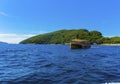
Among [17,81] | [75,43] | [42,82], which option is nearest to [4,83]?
[17,81]

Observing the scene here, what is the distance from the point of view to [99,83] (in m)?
15.0

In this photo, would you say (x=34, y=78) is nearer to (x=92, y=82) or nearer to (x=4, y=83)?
(x=4, y=83)

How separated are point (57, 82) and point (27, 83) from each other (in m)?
1.85

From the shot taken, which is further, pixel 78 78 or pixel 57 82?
pixel 78 78

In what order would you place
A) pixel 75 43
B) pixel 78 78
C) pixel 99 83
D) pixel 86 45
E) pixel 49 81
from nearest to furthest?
pixel 99 83, pixel 49 81, pixel 78 78, pixel 75 43, pixel 86 45

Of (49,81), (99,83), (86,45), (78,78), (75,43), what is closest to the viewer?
(99,83)

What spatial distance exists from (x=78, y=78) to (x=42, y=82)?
2.71 meters

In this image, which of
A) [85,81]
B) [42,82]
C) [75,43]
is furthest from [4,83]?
[75,43]

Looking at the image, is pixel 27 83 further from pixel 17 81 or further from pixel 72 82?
pixel 72 82

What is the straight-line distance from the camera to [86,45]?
112812mm

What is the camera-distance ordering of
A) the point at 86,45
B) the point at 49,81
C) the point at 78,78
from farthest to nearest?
the point at 86,45
the point at 78,78
the point at 49,81

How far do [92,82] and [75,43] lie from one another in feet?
279

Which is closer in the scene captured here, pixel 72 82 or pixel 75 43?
pixel 72 82

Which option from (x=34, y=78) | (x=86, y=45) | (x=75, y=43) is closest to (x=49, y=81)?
(x=34, y=78)
